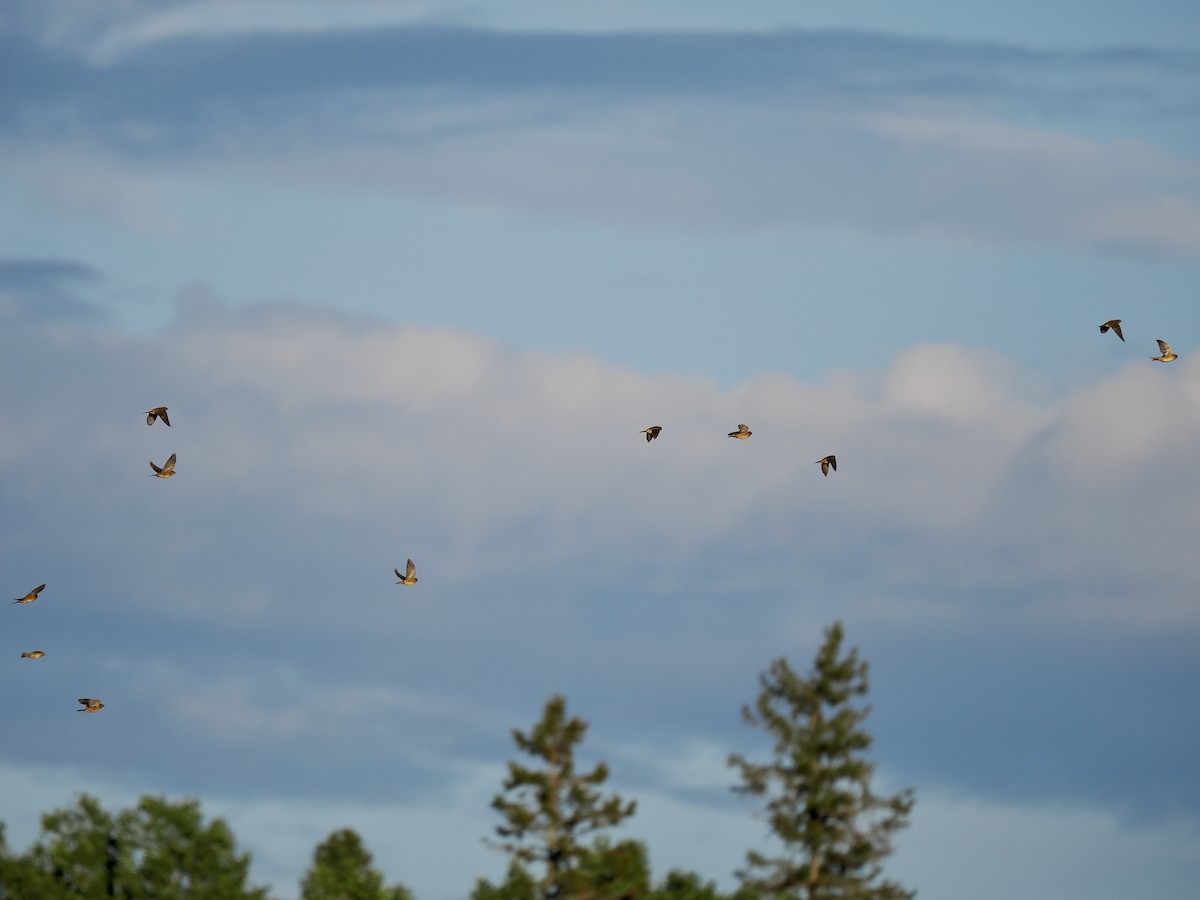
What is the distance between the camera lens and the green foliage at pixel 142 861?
9106 cm

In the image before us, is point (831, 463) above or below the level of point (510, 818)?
above

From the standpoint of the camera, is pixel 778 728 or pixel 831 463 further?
pixel 778 728

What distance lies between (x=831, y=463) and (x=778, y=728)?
19309 mm

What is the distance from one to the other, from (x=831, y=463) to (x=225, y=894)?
87.8ft

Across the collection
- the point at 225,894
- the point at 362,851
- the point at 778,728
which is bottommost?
the point at 225,894

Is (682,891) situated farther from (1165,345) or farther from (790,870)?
(1165,345)

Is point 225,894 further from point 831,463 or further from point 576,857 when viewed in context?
point 831,463

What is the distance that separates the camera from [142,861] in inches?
3610

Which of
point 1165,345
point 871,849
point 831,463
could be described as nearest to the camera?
point 1165,345

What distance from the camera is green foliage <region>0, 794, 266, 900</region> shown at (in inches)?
3585

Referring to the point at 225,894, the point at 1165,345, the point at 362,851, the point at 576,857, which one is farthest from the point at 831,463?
the point at 362,851

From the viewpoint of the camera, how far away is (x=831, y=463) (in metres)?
79.6

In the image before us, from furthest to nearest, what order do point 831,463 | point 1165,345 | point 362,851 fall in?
point 362,851, point 831,463, point 1165,345

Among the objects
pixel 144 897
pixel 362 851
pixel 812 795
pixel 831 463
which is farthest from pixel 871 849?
pixel 362 851
